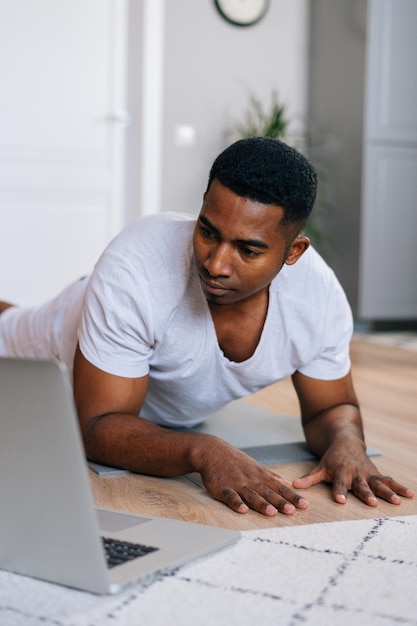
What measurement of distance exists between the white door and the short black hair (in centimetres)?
319

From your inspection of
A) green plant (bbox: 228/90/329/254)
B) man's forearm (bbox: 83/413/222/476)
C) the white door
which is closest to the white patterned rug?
man's forearm (bbox: 83/413/222/476)

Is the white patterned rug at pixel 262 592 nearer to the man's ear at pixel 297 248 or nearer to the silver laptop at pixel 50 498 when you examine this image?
the silver laptop at pixel 50 498

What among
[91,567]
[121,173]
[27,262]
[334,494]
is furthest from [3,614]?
[121,173]

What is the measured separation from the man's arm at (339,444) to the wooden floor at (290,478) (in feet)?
0.07

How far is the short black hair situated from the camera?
1.48 metres

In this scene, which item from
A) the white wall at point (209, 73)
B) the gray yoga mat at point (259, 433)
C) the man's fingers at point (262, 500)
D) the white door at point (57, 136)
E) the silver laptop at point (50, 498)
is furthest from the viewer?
the white wall at point (209, 73)

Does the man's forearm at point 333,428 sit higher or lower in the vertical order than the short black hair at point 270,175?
lower

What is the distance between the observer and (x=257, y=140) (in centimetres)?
159

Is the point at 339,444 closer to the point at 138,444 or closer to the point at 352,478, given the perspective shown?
the point at 352,478

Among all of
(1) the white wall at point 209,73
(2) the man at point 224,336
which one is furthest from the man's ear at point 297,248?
(1) the white wall at point 209,73

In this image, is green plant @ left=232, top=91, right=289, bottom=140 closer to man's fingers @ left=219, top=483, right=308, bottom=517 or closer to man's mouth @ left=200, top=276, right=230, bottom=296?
man's mouth @ left=200, top=276, right=230, bottom=296

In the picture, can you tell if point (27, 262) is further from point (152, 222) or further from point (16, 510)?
point (16, 510)

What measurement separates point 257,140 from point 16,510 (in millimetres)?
784

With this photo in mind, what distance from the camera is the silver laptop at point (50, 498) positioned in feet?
3.30
